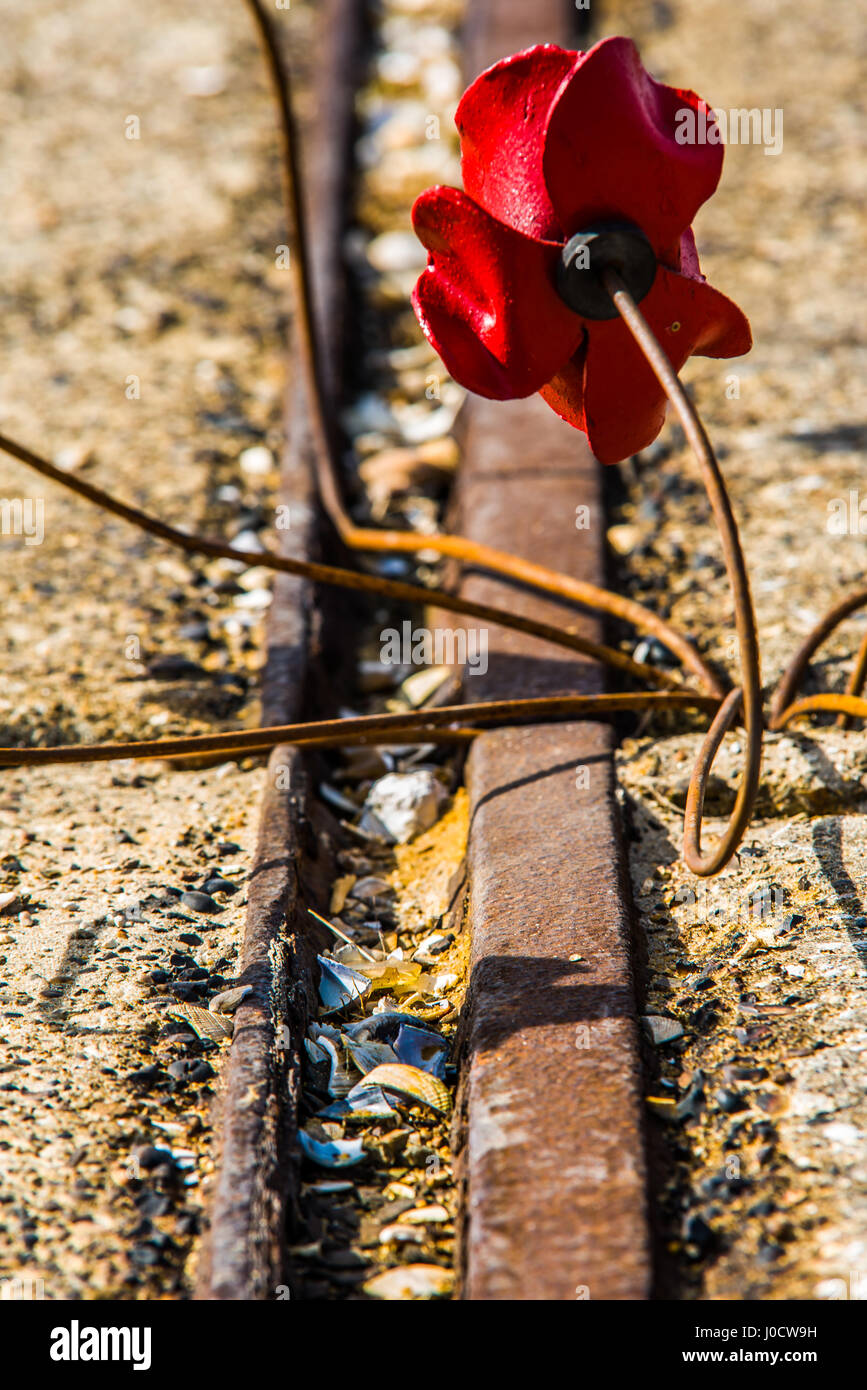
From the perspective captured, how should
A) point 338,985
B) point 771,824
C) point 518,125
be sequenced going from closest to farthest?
point 518,125
point 338,985
point 771,824

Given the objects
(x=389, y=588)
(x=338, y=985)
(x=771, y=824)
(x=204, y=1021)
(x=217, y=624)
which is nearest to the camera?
(x=204, y=1021)

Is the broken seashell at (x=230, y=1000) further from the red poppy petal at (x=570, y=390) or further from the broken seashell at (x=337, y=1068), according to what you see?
the red poppy petal at (x=570, y=390)

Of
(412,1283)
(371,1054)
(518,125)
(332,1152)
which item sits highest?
(518,125)

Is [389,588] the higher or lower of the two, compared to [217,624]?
lower

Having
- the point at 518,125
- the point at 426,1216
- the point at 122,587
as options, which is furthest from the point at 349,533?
the point at 426,1216

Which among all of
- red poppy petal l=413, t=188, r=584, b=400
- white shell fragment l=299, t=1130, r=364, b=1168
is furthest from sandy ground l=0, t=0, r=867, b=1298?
red poppy petal l=413, t=188, r=584, b=400

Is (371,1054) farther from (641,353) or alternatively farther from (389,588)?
(641,353)

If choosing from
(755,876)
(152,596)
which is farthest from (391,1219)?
(152,596)

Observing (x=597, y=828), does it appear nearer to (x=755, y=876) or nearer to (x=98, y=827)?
(x=755, y=876)
